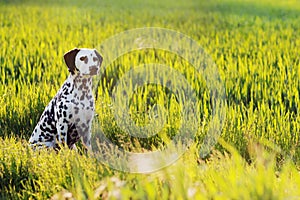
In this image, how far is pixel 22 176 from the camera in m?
3.97

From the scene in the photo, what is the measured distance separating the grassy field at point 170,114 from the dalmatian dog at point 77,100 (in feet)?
0.76

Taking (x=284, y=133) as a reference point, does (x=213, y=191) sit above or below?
above

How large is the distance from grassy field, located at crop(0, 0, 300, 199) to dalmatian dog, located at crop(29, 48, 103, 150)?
231 mm

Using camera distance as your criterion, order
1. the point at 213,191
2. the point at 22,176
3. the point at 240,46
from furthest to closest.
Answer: the point at 240,46
the point at 22,176
the point at 213,191

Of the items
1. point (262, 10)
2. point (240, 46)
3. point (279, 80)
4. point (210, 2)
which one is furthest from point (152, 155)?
point (210, 2)

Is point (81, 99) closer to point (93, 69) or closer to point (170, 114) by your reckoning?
point (93, 69)

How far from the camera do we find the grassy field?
309 cm

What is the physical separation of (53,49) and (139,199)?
19.1ft

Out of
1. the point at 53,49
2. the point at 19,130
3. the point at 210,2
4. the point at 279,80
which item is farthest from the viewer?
the point at 210,2

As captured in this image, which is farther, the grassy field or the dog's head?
the dog's head

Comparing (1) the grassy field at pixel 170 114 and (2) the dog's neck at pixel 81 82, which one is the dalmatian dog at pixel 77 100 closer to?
(2) the dog's neck at pixel 81 82

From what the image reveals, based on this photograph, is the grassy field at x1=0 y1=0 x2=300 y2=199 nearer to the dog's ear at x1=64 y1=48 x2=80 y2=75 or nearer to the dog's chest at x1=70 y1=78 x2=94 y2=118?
the dog's chest at x1=70 y1=78 x2=94 y2=118

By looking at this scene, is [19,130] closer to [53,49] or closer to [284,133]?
[284,133]

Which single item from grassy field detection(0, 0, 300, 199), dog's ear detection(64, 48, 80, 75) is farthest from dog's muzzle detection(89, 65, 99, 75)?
grassy field detection(0, 0, 300, 199)
